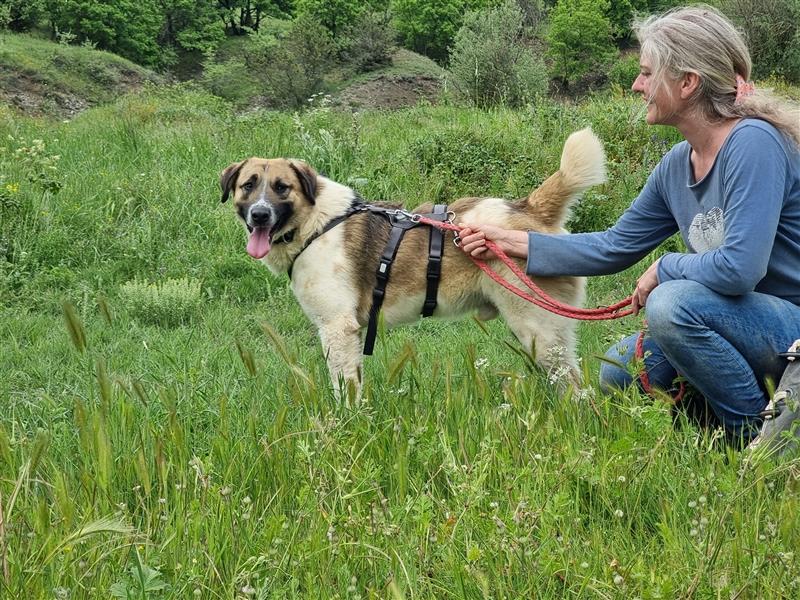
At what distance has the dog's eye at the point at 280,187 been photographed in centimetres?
478

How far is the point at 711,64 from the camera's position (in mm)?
3119

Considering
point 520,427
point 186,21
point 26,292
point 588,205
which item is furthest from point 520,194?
point 186,21

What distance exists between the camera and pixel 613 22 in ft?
175

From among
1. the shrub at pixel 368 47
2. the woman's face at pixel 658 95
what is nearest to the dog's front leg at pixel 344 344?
the woman's face at pixel 658 95

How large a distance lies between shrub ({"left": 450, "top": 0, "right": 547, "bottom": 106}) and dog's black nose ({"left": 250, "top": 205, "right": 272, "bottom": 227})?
27.7 feet

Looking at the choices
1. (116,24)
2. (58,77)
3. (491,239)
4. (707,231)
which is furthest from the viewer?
(116,24)

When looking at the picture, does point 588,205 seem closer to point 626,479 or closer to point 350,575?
point 626,479

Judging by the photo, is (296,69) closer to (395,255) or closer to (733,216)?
(395,255)

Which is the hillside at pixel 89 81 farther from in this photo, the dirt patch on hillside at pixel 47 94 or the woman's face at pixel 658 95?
the woman's face at pixel 658 95

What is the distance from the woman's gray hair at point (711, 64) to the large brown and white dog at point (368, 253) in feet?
4.07

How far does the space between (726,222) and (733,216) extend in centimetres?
6

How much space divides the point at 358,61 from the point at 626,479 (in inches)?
1133

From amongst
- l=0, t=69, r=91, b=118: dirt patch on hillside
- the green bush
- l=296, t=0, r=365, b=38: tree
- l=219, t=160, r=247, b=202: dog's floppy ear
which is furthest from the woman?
the green bush

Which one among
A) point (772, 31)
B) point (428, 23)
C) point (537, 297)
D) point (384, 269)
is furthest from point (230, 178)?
point (428, 23)
